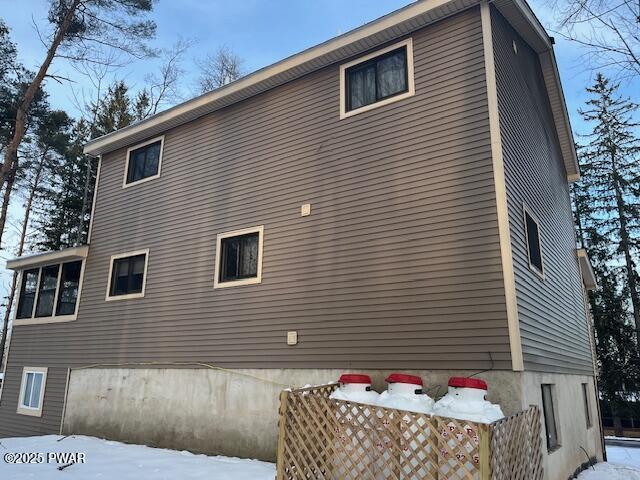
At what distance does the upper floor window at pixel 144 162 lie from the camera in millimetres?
10969

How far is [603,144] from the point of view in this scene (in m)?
23.6

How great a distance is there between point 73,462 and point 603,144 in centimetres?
2659

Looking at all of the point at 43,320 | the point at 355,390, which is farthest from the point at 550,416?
the point at 43,320

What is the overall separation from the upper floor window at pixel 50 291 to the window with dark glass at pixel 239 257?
501 centimetres

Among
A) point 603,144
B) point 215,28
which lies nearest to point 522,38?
point 215,28

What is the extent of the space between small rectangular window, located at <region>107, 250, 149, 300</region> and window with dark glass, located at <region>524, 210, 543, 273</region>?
790 centimetres

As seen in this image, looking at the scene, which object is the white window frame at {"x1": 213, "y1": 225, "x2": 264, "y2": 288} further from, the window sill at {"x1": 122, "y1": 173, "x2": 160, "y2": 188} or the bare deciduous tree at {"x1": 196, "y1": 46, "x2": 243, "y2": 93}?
the bare deciduous tree at {"x1": 196, "y1": 46, "x2": 243, "y2": 93}

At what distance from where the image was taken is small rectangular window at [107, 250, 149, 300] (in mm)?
10164

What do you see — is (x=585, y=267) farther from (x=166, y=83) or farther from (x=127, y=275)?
(x=166, y=83)

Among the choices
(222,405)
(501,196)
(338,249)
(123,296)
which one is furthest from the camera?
(123,296)

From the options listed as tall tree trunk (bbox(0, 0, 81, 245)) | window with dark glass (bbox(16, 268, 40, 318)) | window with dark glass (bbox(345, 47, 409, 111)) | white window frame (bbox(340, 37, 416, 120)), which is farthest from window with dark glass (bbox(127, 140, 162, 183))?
window with dark glass (bbox(345, 47, 409, 111))

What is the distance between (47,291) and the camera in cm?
1232

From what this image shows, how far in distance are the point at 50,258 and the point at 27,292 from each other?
2.02 m

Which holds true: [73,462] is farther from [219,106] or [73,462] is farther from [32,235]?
[32,235]
